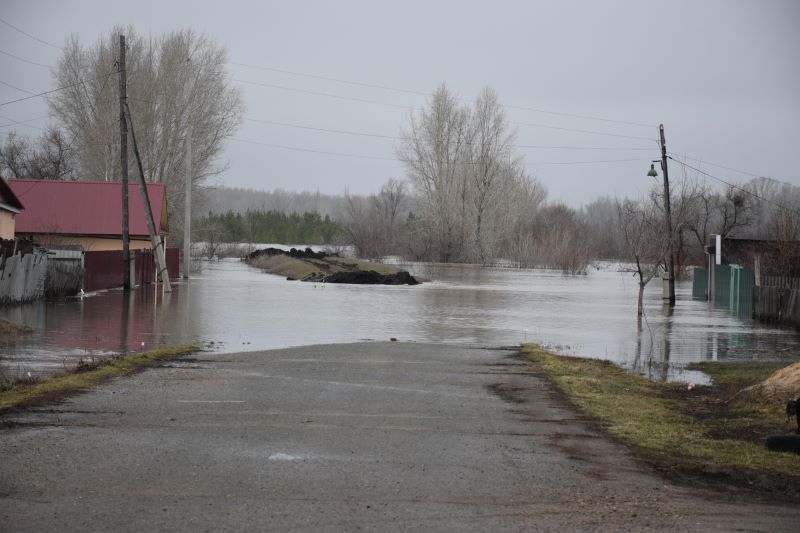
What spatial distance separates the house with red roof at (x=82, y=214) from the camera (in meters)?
47.4

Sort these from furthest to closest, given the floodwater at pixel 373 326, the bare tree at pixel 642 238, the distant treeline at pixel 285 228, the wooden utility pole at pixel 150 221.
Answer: the distant treeline at pixel 285 228
the wooden utility pole at pixel 150 221
the bare tree at pixel 642 238
the floodwater at pixel 373 326

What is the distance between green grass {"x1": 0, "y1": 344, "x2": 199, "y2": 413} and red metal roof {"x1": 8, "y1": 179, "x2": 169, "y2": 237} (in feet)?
112

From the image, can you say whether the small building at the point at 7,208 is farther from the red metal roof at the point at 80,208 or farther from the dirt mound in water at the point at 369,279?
the dirt mound in water at the point at 369,279

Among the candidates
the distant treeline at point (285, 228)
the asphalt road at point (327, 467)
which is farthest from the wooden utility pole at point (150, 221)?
the distant treeline at point (285, 228)

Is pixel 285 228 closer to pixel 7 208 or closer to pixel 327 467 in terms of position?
pixel 7 208

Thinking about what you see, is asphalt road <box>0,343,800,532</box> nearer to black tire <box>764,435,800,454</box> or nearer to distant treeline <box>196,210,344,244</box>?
black tire <box>764,435,800,454</box>

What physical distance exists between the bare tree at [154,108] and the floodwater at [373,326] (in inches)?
1093

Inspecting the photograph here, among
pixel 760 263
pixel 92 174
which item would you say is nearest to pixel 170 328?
pixel 760 263

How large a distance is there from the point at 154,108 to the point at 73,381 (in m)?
54.9

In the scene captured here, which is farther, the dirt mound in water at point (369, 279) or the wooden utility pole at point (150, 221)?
the dirt mound in water at point (369, 279)

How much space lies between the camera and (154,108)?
209ft

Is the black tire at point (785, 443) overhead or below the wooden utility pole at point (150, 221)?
below

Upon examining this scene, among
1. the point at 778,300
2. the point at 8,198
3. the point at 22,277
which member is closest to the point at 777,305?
the point at 778,300

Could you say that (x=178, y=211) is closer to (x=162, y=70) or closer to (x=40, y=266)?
(x=162, y=70)
